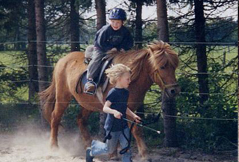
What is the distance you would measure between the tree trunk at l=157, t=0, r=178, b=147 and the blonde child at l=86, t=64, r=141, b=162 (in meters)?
2.61

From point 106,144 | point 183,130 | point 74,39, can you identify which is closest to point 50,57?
point 74,39

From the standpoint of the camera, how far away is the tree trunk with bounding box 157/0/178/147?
948 cm

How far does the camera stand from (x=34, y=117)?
12.7 m

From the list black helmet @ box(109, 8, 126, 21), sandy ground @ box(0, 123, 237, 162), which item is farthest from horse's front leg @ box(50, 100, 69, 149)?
black helmet @ box(109, 8, 126, 21)

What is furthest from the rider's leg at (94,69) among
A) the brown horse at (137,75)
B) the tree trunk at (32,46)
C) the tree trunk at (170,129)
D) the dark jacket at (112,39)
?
the tree trunk at (32,46)

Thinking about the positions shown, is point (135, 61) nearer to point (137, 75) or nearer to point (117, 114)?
point (137, 75)

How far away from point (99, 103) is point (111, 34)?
137cm

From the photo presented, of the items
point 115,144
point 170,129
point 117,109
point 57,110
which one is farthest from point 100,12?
point 115,144

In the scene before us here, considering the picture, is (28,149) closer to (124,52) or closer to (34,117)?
(34,117)

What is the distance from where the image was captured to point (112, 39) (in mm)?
8531

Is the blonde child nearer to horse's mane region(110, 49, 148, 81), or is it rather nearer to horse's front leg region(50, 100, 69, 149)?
horse's mane region(110, 49, 148, 81)

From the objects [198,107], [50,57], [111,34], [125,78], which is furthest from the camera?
[50,57]

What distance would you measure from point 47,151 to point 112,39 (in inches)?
116

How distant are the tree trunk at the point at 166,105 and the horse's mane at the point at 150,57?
4.13ft
